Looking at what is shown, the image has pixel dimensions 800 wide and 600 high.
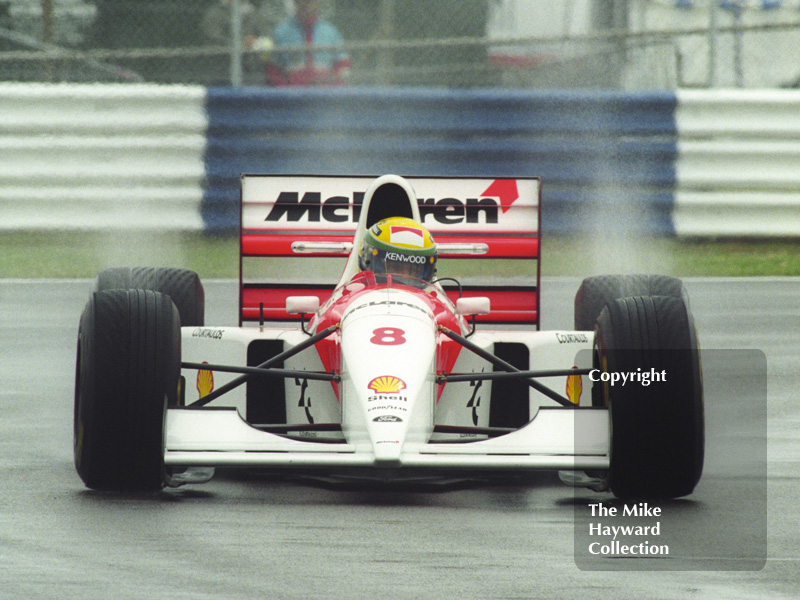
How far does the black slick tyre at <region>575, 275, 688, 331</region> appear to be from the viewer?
705cm

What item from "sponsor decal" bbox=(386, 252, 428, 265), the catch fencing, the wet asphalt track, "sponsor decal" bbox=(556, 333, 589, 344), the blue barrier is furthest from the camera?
the blue barrier

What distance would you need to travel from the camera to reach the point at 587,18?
13953 mm

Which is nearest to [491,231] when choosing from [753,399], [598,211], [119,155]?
[753,399]

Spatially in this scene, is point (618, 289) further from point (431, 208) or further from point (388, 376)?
point (388, 376)

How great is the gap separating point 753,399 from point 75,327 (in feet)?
14.2

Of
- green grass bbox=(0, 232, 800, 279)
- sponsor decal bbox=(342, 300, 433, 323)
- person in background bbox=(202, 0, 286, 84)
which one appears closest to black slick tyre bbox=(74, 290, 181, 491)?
sponsor decal bbox=(342, 300, 433, 323)

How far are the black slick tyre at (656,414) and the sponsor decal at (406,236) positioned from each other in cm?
141

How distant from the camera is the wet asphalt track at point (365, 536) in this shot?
4328 millimetres

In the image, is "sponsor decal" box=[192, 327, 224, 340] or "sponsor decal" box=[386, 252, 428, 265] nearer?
"sponsor decal" box=[192, 327, 224, 340]

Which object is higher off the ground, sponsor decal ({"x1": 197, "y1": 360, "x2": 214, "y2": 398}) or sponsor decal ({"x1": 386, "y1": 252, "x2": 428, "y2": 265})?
sponsor decal ({"x1": 386, "y1": 252, "x2": 428, "y2": 265})

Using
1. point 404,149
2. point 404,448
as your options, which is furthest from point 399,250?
point 404,149

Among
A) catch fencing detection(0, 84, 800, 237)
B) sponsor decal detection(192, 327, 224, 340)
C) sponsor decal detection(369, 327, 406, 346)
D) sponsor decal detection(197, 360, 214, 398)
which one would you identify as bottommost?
sponsor decal detection(197, 360, 214, 398)

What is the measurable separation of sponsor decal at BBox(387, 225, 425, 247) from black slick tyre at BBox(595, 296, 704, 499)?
1.41 metres

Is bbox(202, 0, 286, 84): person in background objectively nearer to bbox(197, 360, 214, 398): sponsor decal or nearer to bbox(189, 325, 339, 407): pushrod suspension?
bbox(197, 360, 214, 398): sponsor decal
